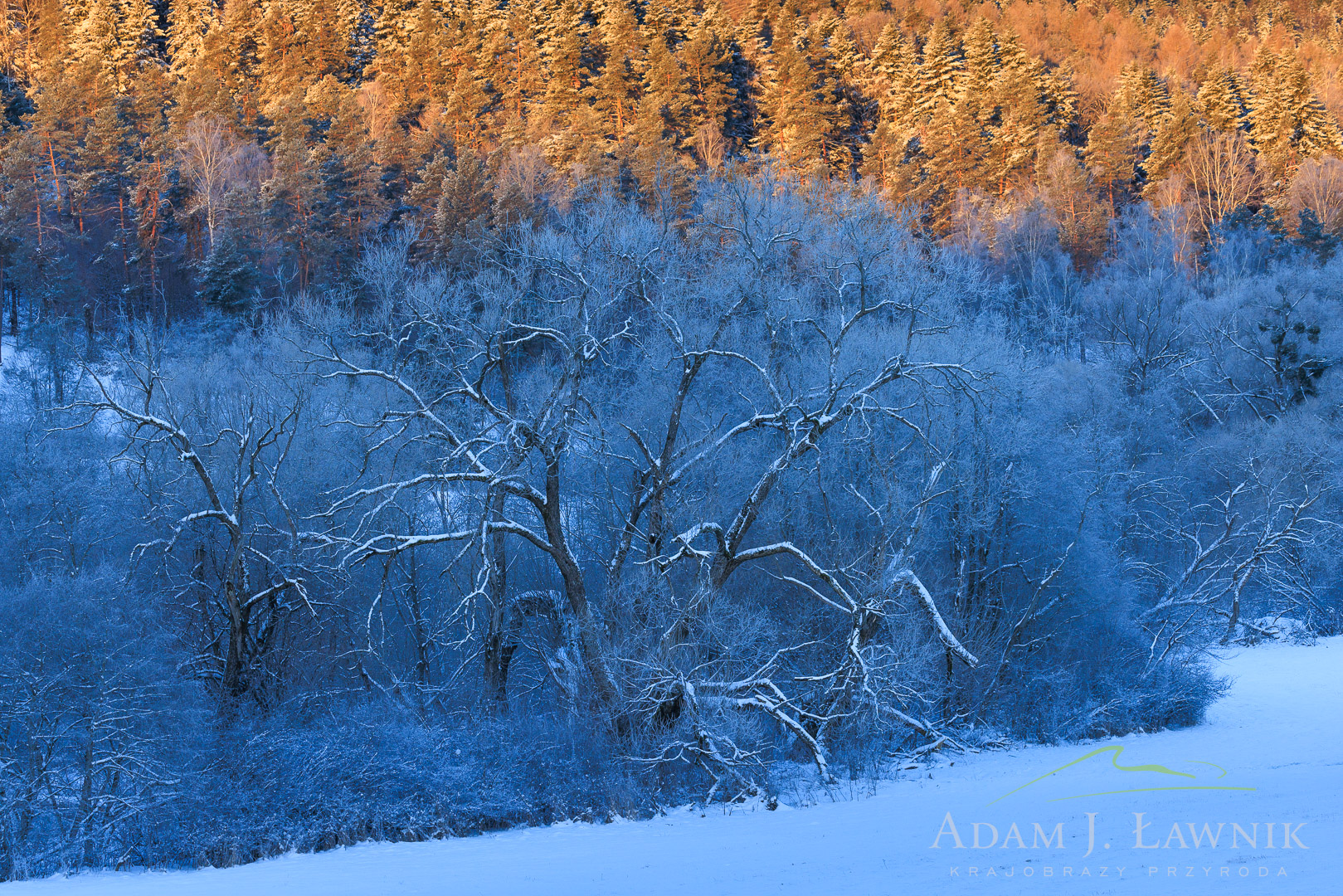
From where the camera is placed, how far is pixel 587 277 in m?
16.9

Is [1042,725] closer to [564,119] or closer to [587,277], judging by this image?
[587,277]

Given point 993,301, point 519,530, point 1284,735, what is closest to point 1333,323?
point 993,301

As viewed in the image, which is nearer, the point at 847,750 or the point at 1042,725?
the point at 847,750

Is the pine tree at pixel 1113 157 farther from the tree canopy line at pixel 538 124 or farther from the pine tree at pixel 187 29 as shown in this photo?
the pine tree at pixel 187 29

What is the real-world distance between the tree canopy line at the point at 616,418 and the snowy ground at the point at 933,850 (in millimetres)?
1068

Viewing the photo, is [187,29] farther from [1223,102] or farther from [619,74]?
[1223,102]

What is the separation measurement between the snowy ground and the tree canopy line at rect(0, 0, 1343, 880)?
42.1 inches

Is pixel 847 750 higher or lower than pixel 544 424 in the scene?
lower

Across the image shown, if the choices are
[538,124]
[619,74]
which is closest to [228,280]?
[538,124]

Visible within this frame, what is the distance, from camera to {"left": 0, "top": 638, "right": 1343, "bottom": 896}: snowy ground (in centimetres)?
1023

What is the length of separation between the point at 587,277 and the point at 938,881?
10.6 metres

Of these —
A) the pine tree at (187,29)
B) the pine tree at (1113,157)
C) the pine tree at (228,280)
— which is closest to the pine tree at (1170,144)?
the pine tree at (1113,157)

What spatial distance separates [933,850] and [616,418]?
43.7 ft

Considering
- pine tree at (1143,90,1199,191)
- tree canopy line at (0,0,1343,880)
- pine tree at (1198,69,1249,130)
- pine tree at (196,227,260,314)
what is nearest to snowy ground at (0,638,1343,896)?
tree canopy line at (0,0,1343,880)
